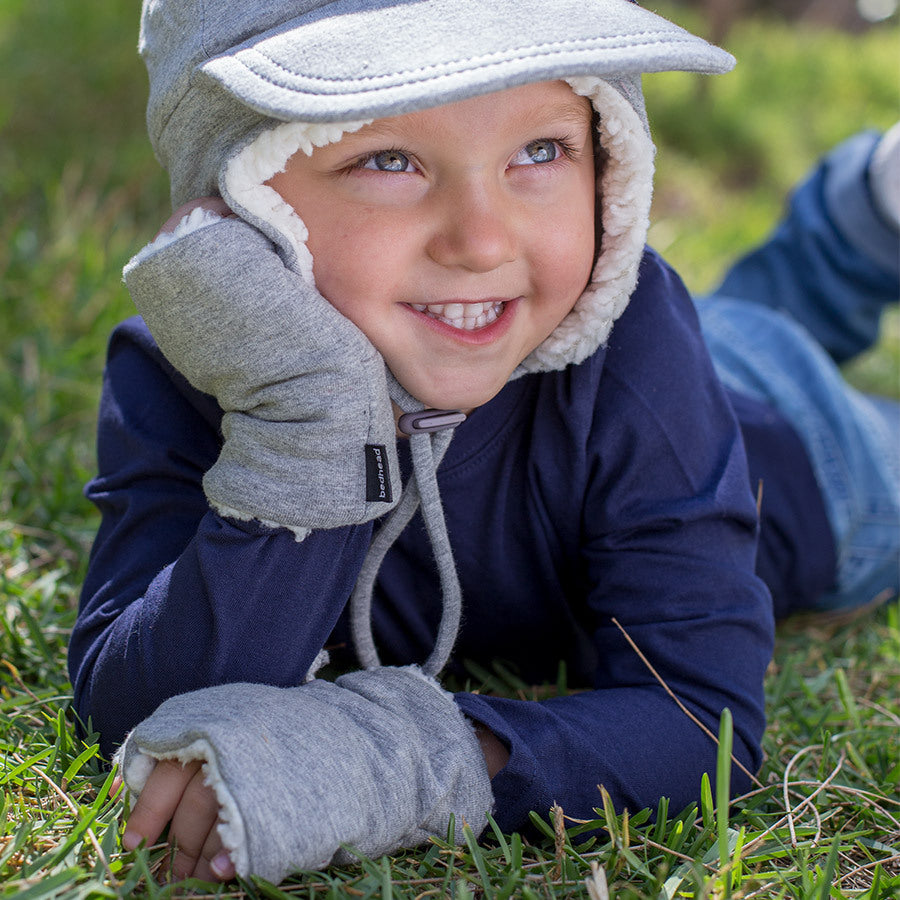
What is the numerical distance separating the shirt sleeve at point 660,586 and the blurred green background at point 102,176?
1073 mm

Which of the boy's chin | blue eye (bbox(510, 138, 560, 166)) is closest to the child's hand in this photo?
Answer: the boy's chin

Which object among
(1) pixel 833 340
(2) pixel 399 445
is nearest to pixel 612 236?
(2) pixel 399 445

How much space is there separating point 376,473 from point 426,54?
1.66 feet

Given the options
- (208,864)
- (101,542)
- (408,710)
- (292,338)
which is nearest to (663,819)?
(408,710)

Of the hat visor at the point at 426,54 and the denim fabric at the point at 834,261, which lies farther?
the denim fabric at the point at 834,261

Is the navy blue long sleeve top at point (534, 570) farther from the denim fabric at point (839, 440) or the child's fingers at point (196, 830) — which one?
the denim fabric at point (839, 440)

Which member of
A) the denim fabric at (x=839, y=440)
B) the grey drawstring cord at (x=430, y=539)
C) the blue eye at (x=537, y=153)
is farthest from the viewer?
the denim fabric at (x=839, y=440)

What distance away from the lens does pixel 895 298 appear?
3.16m

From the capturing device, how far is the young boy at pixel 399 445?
4.10 ft

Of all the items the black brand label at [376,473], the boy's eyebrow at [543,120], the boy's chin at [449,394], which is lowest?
the black brand label at [376,473]

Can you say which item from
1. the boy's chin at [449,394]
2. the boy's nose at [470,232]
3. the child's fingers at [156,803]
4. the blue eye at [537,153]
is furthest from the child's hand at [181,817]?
the blue eye at [537,153]

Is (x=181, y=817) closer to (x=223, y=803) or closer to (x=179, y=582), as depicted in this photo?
(x=223, y=803)

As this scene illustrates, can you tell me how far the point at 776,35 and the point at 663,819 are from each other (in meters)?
8.00

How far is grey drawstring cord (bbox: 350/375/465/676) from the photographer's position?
156 centimetres
